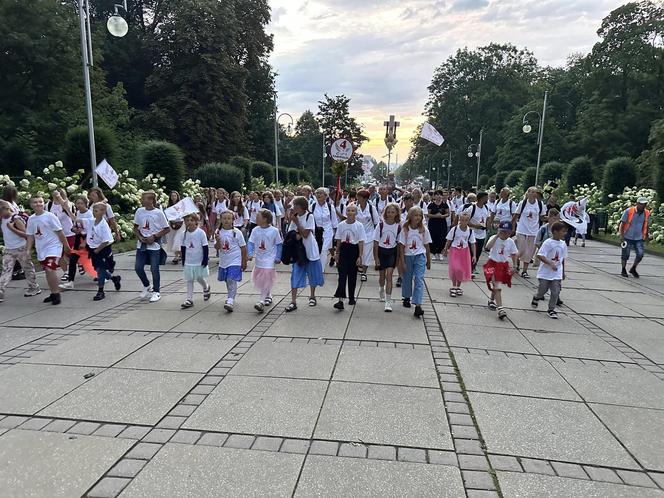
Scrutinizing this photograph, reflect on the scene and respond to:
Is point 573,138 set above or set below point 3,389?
above

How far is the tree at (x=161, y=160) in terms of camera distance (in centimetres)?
1984

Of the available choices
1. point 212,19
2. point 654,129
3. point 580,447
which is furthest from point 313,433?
point 212,19

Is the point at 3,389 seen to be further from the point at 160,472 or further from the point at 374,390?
the point at 374,390

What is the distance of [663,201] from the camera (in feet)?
58.7

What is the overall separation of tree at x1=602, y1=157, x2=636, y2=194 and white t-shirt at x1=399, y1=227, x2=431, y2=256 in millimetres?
18833

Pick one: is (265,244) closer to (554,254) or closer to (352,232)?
(352,232)

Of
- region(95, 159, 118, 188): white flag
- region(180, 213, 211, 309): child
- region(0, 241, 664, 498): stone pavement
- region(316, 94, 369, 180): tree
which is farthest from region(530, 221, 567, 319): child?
region(316, 94, 369, 180): tree

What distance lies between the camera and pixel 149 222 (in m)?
7.79

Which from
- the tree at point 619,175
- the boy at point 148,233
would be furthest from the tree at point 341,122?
the boy at point 148,233

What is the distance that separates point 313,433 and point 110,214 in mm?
6571

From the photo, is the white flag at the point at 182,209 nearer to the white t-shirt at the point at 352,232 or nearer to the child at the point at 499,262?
the white t-shirt at the point at 352,232

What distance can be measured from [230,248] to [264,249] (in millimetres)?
567

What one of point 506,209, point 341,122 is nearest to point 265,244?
point 506,209

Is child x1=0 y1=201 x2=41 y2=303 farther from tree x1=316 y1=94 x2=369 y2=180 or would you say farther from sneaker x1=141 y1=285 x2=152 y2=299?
tree x1=316 y1=94 x2=369 y2=180
